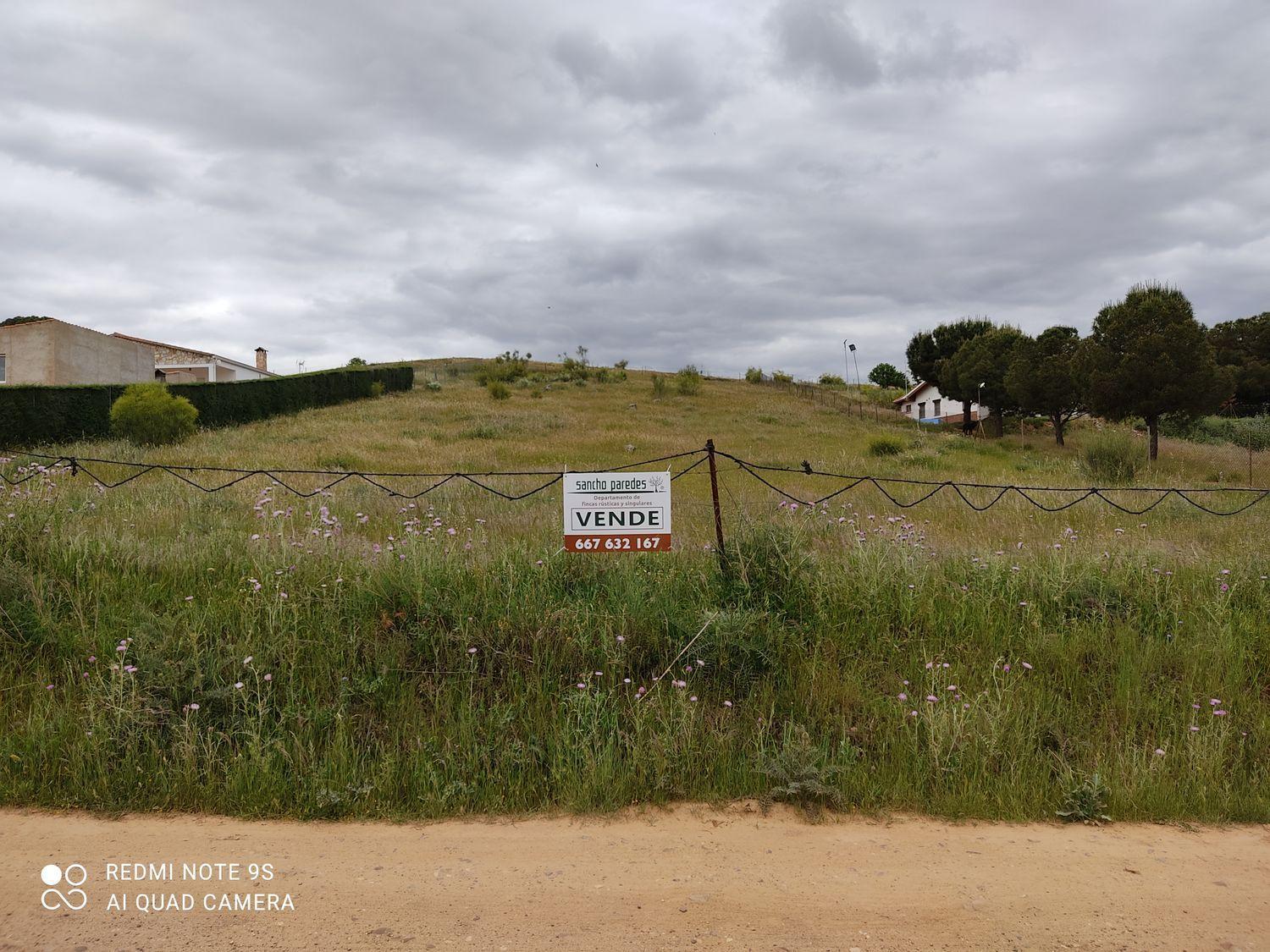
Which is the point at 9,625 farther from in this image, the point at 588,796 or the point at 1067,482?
the point at 1067,482

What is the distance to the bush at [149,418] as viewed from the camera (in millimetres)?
21719

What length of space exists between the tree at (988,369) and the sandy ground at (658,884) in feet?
126

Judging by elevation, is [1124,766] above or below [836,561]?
below

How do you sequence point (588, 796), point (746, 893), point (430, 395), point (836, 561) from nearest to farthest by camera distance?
1. point (746, 893)
2. point (588, 796)
3. point (836, 561)
4. point (430, 395)

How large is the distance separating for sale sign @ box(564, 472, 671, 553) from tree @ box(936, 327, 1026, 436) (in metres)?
36.8

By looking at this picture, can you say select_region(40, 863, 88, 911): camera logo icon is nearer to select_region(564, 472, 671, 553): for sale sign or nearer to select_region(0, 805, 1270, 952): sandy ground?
select_region(0, 805, 1270, 952): sandy ground

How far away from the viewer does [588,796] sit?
383 cm

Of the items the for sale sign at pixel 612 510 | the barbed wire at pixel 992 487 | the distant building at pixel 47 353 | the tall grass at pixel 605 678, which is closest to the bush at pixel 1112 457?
the barbed wire at pixel 992 487

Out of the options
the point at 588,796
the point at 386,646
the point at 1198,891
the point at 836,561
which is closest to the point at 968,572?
the point at 836,561

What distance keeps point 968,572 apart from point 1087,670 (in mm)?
1495

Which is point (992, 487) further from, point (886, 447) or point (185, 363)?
point (185, 363)

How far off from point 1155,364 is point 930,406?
121 ft

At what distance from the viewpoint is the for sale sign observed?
582cm

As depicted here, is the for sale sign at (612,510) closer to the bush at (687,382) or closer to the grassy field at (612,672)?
the grassy field at (612,672)
